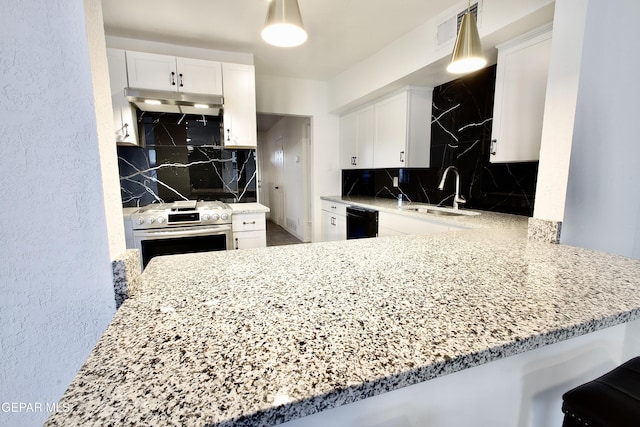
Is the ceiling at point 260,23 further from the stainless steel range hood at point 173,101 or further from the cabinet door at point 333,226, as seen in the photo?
the cabinet door at point 333,226

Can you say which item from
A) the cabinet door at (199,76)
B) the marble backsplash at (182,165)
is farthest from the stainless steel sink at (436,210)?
the cabinet door at (199,76)

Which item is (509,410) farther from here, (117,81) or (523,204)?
(117,81)

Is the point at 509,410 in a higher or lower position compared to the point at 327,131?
lower

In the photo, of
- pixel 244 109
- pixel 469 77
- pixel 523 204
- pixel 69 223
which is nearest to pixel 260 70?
pixel 244 109

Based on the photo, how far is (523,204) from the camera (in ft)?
7.16

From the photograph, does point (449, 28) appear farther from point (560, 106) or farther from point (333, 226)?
point (333, 226)

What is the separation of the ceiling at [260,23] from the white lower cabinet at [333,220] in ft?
5.98

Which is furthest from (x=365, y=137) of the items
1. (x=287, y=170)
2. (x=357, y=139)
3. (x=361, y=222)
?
(x=287, y=170)

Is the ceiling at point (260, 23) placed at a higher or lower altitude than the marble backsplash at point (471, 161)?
higher

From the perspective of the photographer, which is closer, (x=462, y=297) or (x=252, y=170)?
(x=462, y=297)

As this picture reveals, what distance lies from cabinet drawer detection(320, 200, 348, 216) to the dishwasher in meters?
0.14

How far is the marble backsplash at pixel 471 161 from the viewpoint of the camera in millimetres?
2236

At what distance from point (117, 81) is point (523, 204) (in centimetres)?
369

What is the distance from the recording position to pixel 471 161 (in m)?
2.62
